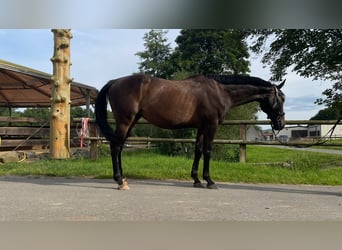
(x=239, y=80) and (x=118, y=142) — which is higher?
(x=239, y=80)

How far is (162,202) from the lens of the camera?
4.52 meters

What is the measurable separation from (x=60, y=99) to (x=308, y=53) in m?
6.78

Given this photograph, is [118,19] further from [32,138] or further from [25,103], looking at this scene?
[25,103]

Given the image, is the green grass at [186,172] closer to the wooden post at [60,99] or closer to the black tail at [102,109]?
the black tail at [102,109]

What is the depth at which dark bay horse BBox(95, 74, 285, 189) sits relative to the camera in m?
5.97

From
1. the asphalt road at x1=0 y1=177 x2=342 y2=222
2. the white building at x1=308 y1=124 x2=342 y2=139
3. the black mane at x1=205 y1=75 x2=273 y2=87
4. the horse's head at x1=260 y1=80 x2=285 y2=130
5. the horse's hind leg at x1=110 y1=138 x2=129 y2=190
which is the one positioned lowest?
the asphalt road at x1=0 y1=177 x2=342 y2=222

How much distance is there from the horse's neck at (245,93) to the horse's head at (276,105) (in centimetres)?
10

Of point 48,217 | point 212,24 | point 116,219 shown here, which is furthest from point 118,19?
point 48,217

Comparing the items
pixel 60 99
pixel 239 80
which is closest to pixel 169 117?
pixel 239 80

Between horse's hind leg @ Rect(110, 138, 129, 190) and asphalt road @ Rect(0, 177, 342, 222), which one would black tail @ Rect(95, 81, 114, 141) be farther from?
asphalt road @ Rect(0, 177, 342, 222)

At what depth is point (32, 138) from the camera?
13.5 metres

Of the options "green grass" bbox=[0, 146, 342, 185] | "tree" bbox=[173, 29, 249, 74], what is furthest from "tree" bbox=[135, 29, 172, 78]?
"green grass" bbox=[0, 146, 342, 185]

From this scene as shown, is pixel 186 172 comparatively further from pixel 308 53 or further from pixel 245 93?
pixel 308 53

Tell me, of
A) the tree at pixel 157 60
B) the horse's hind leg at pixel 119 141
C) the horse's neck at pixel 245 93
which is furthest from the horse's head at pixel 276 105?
the tree at pixel 157 60
